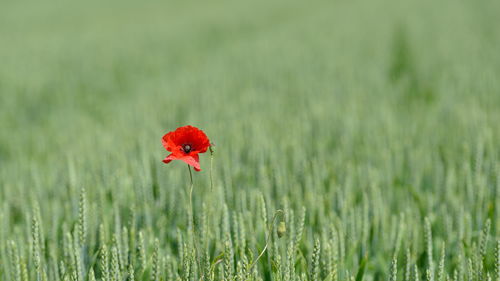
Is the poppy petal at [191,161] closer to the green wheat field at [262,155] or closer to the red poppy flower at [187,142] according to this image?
the red poppy flower at [187,142]

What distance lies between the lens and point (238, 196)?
6.87 feet

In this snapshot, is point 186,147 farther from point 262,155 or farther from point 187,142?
point 262,155

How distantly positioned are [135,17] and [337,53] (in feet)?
21.6

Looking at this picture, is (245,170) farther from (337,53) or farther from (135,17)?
(135,17)

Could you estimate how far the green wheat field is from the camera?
162cm

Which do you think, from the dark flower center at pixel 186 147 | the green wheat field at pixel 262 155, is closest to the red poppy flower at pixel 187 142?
the dark flower center at pixel 186 147

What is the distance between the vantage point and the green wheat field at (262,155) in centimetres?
162

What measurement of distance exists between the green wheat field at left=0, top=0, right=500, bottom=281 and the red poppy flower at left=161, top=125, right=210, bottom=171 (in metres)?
0.13

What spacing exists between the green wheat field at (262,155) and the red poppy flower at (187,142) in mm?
126

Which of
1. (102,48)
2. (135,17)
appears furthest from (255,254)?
(135,17)

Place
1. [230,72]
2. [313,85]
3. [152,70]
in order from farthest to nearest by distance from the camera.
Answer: [152,70] → [230,72] → [313,85]

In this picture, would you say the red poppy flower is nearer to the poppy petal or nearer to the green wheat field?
the poppy petal

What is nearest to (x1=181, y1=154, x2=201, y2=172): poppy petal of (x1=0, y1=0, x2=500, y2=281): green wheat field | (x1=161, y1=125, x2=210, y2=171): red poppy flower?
(x1=161, y1=125, x2=210, y2=171): red poppy flower

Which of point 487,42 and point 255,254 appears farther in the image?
point 487,42
